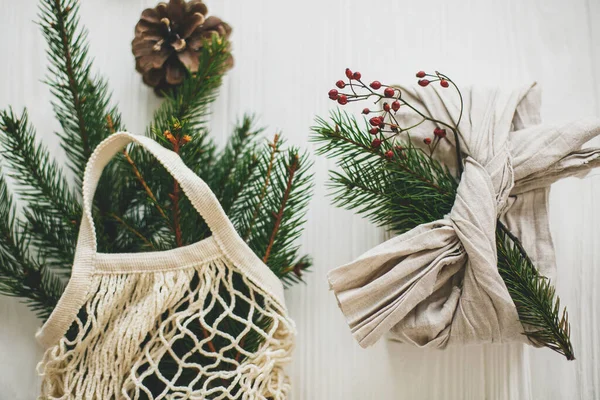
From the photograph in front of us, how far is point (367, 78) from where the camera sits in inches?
33.3

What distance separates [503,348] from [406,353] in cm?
16

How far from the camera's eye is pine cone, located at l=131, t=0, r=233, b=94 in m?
0.81

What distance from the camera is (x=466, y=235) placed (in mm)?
638

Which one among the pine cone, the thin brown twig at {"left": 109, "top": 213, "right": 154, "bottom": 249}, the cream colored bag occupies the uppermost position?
the pine cone

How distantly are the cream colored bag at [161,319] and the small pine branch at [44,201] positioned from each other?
10 cm

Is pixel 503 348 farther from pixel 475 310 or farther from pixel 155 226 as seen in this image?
pixel 155 226

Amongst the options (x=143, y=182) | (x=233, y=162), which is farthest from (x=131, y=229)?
(x=233, y=162)

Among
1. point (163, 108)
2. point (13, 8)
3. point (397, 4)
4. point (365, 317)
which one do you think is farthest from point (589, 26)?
point (13, 8)

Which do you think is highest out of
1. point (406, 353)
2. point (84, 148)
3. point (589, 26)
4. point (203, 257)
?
point (589, 26)

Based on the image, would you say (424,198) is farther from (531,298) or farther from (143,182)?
(143,182)

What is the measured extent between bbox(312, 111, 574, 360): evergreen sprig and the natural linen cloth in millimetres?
24

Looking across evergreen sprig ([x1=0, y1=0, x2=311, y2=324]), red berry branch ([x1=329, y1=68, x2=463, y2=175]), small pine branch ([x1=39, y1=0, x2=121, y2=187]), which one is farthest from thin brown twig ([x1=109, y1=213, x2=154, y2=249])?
red berry branch ([x1=329, y1=68, x2=463, y2=175])

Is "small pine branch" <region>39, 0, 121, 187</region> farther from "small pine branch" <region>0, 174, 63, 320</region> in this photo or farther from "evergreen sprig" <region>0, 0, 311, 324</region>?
"small pine branch" <region>0, 174, 63, 320</region>

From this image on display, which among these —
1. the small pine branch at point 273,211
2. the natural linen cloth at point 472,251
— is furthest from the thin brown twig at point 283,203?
the natural linen cloth at point 472,251
